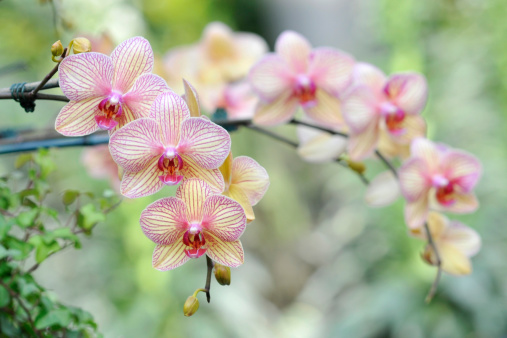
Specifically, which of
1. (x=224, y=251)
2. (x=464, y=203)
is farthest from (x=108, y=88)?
(x=464, y=203)

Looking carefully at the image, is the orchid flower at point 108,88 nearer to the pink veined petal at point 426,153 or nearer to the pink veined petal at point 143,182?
the pink veined petal at point 143,182

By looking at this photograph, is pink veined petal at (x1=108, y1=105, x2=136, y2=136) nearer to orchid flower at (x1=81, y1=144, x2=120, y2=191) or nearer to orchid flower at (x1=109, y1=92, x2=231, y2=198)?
orchid flower at (x1=109, y1=92, x2=231, y2=198)

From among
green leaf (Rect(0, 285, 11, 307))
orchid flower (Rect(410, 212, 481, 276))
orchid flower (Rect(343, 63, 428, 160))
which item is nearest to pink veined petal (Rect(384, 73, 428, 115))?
orchid flower (Rect(343, 63, 428, 160))

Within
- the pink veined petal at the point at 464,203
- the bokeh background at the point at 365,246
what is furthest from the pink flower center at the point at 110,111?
the bokeh background at the point at 365,246

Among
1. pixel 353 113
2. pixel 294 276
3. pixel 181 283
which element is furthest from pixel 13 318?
pixel 294 276

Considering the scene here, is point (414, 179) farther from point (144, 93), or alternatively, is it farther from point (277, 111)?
point (144, 93)

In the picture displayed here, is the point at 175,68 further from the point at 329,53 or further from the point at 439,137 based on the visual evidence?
the point at 439,137
